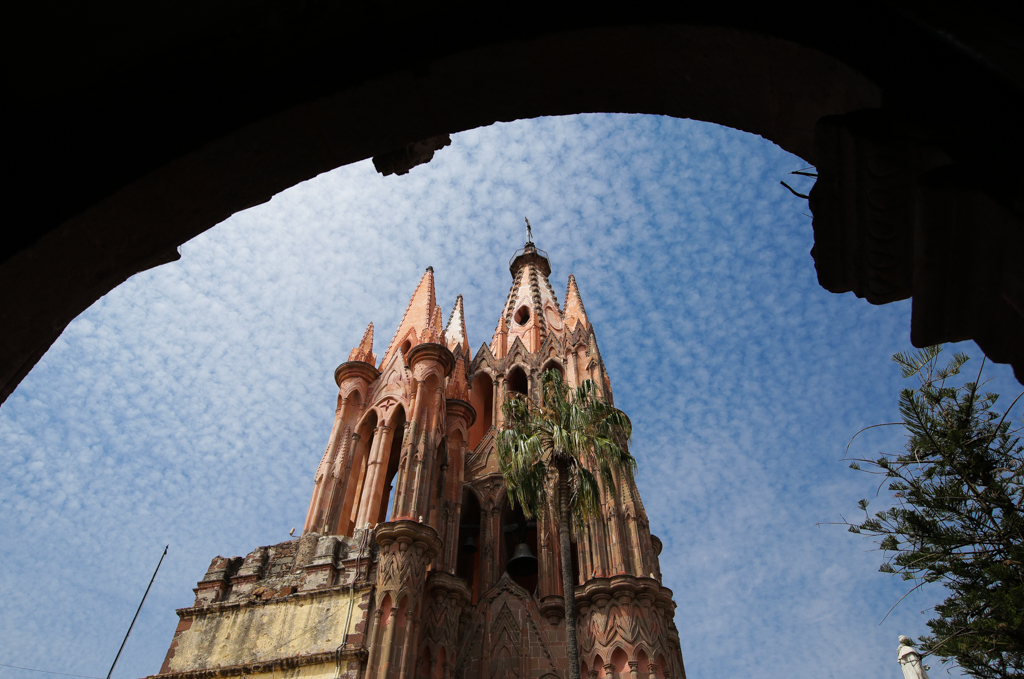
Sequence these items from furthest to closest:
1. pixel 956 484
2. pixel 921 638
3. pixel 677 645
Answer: pixel 677 645 < pixel 921 638 < pixel 956 484

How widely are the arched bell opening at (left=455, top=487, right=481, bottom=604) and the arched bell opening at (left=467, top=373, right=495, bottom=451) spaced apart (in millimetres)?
4407

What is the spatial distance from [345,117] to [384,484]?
2242 centimetres

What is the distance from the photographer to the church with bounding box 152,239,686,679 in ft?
60.0

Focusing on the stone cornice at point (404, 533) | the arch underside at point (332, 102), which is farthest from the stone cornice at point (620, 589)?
the arch underside at point (332, 102)

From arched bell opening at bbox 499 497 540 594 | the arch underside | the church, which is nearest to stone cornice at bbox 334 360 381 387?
the church

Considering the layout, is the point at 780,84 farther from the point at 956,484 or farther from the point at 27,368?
the point at 956,484

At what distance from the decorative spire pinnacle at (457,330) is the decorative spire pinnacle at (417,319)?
2254 millimetres

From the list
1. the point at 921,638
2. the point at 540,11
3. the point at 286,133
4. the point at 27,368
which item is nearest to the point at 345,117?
the point at 286,133

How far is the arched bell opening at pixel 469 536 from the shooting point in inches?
1023

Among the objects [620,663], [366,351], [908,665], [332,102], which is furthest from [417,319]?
[332,102]

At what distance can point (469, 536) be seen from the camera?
85.3 ft

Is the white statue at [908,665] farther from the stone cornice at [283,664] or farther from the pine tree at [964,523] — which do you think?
the stone cornice at [283,664]

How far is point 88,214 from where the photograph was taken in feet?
9.67

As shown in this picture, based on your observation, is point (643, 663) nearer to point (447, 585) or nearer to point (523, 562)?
point (523, 562)
